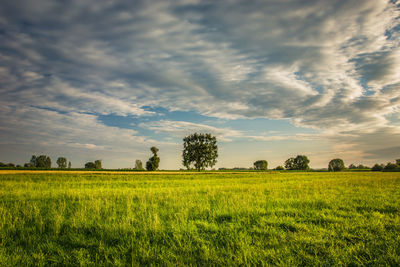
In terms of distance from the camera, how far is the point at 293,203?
10602 mm

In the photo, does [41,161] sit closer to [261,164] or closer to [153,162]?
[153,162]

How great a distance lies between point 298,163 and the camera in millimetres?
160375

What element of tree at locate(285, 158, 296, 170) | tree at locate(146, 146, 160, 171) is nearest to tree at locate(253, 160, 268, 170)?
tree at locate(285, 158, 296, 170)

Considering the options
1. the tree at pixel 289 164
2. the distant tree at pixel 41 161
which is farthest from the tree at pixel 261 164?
the distant tree at pixel 41 161

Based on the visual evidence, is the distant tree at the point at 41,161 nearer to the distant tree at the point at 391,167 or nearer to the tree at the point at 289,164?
the tree at the point at 289,164

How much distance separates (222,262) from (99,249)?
123 inches

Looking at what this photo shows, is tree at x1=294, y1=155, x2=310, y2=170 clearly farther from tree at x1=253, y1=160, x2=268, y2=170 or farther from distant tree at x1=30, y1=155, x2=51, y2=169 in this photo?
distant tree at x1=30, y1=155, x2=51, y2=169

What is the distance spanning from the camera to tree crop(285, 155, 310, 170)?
517 ft

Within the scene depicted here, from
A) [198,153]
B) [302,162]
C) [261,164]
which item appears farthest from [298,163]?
[198,153]

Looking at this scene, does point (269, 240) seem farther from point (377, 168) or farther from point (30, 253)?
point (377, 168)

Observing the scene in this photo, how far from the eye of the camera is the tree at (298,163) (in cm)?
15750

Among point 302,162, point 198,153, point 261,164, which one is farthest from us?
point 261,164

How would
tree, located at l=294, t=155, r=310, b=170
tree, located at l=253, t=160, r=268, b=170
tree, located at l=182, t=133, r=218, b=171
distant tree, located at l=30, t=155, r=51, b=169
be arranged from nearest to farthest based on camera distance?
tree, located at l=182, t=133, r=218, b=171
tree, located at l=294, t=155, r=310, b=170
distant tree, located at l=30, t=155, r=51, b=169
tree, located at l=253, t=160, r=268, b=170

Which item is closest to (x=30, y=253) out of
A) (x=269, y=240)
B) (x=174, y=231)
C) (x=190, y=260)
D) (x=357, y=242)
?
(x=174, y=231)
